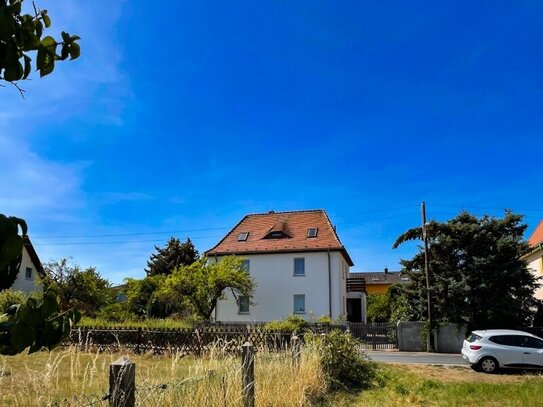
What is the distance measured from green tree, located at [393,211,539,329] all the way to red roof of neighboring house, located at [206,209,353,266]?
30.7 ft

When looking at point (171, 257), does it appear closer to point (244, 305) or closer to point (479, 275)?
point (244, 305)

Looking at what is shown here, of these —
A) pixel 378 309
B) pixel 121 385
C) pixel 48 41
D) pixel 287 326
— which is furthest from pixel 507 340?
pixel 378 309

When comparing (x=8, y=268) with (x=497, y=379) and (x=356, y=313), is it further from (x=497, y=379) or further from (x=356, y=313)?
(x=356, y=313)

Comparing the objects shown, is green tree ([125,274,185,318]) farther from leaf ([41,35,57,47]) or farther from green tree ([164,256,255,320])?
leaf ([41,35,57,47])

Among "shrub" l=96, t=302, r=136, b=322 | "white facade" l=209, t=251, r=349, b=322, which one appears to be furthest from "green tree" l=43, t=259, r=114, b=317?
"white facade" l=209, t=251, r=349, b=322

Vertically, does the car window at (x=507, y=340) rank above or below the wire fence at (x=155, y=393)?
above

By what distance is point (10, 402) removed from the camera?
23.9ft

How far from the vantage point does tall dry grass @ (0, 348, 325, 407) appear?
3881 millimetres

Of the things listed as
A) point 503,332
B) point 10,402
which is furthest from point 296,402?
point 503,332

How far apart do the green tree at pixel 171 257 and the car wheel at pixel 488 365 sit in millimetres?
37015

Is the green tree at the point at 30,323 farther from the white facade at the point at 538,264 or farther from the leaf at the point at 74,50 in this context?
the white facade at the point at 538,264

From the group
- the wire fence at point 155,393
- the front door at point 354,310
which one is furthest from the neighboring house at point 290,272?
the wire fence at point 155,393

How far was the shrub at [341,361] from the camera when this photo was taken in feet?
36.4

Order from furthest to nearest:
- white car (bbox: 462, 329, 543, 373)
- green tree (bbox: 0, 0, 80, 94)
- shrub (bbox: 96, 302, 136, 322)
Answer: shrub (bbox: 96, 302, 136, 322)
white car (bbox: 462, 329, 543, 373)
green tree (bbox: 0, 0, 80, 94)
